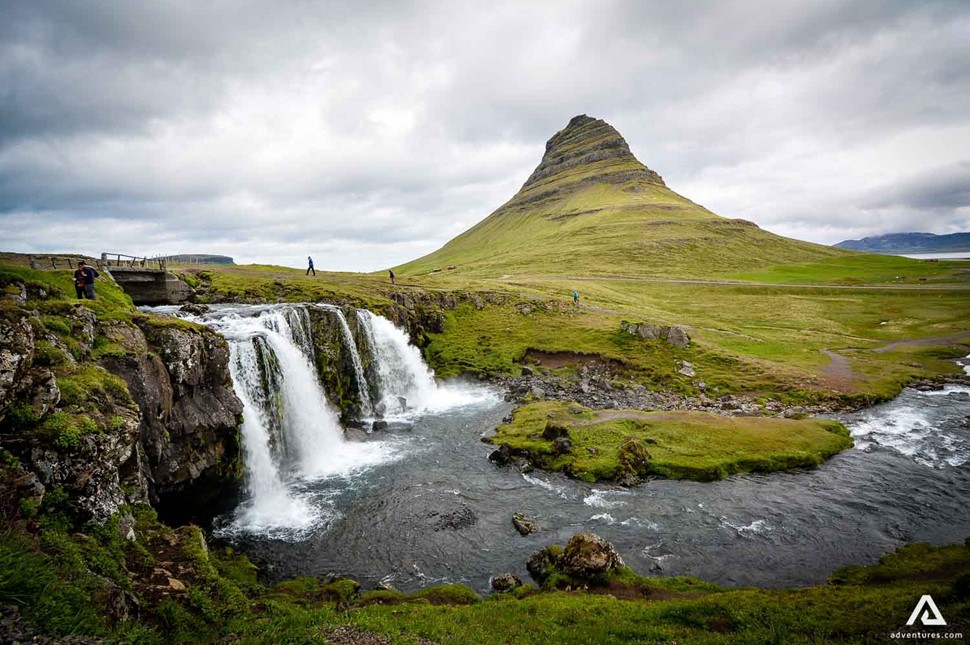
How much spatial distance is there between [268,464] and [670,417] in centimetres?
3271

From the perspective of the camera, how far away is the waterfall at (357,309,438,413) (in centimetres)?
4969

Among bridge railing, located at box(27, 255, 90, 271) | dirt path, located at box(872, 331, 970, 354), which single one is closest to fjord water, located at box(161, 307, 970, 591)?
bridge railing, located at box(27, 255, 90, 271)

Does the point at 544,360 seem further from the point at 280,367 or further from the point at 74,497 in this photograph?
the point at 74,497

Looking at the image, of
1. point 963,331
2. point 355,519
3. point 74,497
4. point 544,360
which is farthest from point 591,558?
point 963,331

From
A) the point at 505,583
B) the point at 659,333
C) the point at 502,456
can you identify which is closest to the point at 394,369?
the point at 502,456

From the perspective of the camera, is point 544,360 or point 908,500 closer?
point 908,500

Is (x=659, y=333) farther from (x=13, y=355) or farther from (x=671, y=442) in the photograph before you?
(x=13, y=355)

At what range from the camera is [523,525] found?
976 inches

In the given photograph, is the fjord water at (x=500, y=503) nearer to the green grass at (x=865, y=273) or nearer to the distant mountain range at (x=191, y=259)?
the distant mountain range at (x=191, y=259)

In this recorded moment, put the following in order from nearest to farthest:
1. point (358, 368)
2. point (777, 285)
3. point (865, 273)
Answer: point (358, 368)
point (777, 285)
point (865, 273)

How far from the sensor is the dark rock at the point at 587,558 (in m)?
19.7

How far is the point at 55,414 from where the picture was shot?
1534cm

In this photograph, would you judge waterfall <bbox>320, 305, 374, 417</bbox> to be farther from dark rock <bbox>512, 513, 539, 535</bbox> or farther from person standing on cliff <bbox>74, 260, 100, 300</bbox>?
dark rock <bbox>512, 513, 539, 535</bbox>

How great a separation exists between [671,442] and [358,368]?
30.9m
